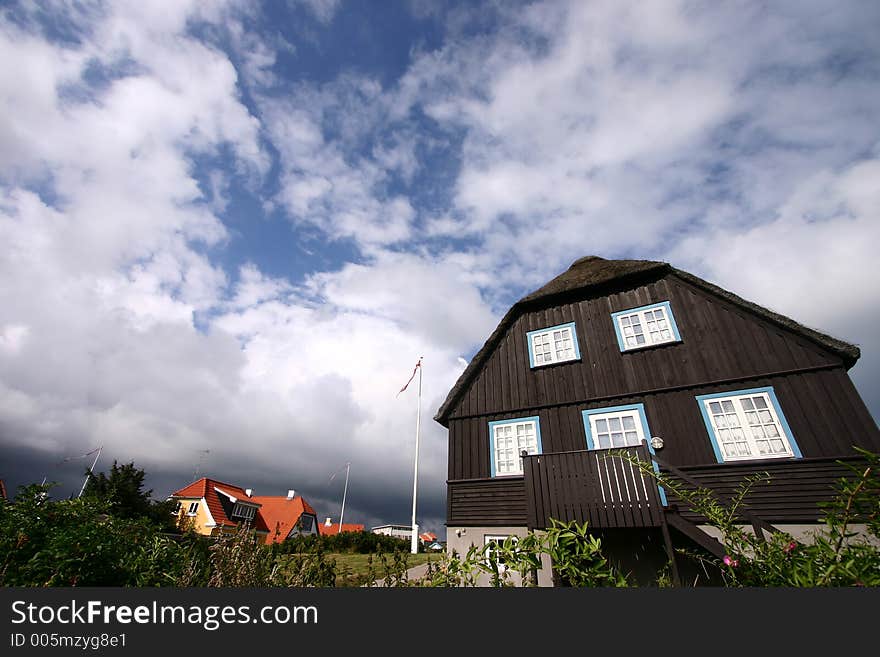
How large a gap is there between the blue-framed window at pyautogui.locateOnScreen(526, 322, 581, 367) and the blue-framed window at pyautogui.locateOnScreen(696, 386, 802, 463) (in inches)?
136

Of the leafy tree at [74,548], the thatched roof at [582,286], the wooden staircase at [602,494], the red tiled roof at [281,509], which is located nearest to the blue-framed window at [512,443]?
the wooden staircase at [602,494]

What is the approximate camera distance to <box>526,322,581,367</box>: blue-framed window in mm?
11586

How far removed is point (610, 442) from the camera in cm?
986

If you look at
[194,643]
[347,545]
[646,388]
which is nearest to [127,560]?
[194,643]

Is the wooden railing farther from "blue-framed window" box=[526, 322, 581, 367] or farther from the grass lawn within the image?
"blue-framed window" box=[526, 322, 581, 367]

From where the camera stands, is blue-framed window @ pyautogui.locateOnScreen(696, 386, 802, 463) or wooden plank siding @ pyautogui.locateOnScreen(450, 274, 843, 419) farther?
wooden plank siding @ pyautogui.locateOnScreen(450, 274, 843, 419)

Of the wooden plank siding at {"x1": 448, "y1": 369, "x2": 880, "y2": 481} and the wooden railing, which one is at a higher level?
the wooden plank siding at {"x1": 448, "y1": 369, "x2": 880, "y2": 481}

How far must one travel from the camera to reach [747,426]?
342 inches

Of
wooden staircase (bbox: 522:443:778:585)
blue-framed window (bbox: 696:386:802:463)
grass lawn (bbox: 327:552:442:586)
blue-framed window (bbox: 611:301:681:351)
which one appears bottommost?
grass lawn (bbox: 327:552:442:586)

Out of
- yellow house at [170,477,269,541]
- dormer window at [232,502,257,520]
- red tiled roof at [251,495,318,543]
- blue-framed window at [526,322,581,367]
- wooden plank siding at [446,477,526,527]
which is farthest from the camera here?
red tiled roof at [251,495,318,543]

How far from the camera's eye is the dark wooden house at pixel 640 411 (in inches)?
313

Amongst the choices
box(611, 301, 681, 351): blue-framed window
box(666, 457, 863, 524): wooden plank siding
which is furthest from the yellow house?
box(666, 457, 863, 524): wooden plank siding

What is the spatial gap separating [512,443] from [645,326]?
498cm

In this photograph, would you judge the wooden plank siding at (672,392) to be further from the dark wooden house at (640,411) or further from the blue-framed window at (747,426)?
the blue-framed window at (747,426)
